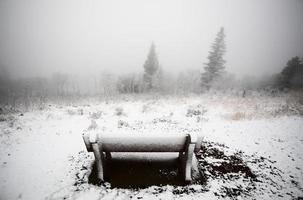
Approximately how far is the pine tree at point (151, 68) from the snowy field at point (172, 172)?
2152 centimetres

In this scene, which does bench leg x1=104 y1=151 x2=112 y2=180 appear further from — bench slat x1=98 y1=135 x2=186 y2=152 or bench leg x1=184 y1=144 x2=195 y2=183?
bench leg x1=184 y1=144 x2=195 y2=183

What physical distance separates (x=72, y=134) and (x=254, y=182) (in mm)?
6193

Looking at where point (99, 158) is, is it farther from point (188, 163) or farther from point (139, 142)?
point (188, 163)

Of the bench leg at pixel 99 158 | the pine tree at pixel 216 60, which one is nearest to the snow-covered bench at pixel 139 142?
the bench leg at pixel 99 158

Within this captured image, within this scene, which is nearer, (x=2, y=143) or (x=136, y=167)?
(x=136, y=167)

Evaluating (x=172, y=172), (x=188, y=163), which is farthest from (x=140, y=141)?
(x=172, y=172)

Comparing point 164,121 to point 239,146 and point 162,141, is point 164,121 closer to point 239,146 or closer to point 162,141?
point 239,146

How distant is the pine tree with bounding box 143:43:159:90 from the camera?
29830 mm

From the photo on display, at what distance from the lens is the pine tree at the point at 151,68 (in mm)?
29830

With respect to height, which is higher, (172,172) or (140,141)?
(140,141)

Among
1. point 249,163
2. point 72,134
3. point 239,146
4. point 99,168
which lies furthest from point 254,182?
point 72,134

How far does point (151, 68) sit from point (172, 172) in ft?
89.0

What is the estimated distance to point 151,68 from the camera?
30.0 metres

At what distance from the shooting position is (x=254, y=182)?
147 inches
